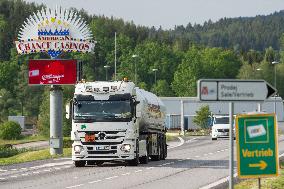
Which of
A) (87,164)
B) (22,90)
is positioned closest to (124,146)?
(87,164)

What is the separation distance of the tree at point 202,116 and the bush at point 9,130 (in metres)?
22.1

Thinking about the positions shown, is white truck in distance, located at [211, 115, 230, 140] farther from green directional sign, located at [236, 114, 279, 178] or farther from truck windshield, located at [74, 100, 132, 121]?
green directional sign, located at [236, 114, 279, 178]

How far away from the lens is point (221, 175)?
96.4 ft

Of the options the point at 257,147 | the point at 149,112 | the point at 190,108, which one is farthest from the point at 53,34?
the point at 190,108

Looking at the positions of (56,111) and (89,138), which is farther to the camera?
(56,111)

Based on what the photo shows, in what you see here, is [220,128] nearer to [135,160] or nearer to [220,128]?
[220,128]

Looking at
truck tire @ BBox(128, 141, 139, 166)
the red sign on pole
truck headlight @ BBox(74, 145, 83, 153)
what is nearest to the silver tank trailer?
truck tire @ BBox(128, 141, 139, 166)

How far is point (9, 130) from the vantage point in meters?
98.4

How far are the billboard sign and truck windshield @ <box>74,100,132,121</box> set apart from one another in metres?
20.1

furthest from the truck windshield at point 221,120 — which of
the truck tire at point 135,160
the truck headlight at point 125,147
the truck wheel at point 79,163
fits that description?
the truck headlight at point 125,147

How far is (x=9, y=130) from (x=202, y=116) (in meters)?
23.9

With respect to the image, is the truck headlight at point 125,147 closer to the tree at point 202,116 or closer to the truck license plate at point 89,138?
the truck license plate at point 89,138

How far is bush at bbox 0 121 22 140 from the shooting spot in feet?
321

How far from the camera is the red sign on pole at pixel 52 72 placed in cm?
5212
